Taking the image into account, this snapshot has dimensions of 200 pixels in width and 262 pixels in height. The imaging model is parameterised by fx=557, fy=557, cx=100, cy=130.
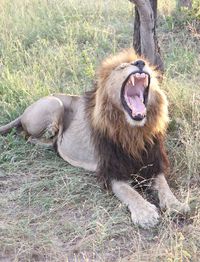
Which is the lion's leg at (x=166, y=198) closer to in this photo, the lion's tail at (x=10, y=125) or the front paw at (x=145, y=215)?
the front paw at (x=145, y=215)

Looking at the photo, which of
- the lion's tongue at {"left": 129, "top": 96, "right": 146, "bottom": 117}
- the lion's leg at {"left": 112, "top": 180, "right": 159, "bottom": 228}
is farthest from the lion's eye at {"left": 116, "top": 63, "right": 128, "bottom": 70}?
the lion's leg at {"left": 112, "top": 180, "right": 159, "bottom": 228}

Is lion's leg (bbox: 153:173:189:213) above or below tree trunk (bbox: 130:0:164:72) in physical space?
below

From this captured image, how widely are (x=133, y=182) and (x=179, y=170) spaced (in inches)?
17.3

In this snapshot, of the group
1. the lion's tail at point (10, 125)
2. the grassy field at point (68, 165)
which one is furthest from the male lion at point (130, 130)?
the lion's tail at point (10, 125)

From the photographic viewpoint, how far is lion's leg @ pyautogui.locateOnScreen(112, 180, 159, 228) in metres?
3.35

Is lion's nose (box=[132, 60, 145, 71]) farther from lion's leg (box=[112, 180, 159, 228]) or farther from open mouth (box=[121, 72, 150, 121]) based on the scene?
lion's leg (box=[112, 180, 159, 228])

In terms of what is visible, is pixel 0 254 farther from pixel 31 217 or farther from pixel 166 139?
pixel 166 139

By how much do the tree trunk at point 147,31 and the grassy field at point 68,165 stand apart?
0.91ft

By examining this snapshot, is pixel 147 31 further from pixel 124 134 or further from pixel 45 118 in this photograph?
pixel 124 134

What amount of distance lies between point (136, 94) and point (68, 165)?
97 cm

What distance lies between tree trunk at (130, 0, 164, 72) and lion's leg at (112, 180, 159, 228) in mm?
1737

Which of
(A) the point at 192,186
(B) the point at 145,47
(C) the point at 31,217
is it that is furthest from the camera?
(B) the point at 145,47

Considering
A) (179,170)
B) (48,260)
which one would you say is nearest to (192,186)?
(179,170)

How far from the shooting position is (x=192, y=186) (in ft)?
12.7
